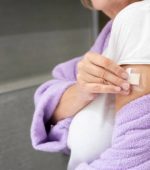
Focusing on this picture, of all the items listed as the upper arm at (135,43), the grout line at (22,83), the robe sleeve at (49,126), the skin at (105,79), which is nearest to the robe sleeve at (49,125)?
the robe sleeve at (49,126)

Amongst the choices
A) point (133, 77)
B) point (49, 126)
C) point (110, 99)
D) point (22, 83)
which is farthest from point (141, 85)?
point (22, 83)

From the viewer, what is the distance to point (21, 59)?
5.03 ft

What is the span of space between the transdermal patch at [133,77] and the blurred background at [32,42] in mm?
627

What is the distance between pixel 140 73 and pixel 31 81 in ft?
3.28

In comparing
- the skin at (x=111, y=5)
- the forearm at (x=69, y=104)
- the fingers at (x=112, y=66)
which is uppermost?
the skin at (x=111, y=5)

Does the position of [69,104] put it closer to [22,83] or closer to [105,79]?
[105,79]

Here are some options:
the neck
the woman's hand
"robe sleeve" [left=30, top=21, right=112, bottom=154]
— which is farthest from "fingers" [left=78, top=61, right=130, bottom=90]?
the neck

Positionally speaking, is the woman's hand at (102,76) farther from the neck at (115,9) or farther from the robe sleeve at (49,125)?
the neck at (115,9)

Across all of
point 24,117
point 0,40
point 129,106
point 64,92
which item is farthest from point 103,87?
point 0,40

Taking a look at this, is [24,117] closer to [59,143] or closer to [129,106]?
[59,143]

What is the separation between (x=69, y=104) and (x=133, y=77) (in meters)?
0.25

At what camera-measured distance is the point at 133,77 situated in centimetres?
60

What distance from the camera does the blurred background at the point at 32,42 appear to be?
1.28m

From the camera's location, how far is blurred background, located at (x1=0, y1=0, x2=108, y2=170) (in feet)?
4.21
